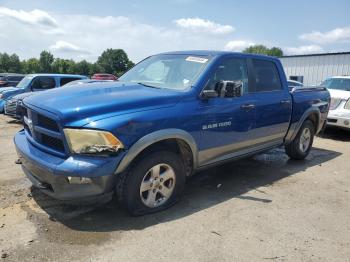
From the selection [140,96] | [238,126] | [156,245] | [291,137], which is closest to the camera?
[156,245]

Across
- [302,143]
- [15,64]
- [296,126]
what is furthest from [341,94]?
[15,64]

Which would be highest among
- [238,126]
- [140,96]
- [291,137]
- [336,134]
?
[140,96]

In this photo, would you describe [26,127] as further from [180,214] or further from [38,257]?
[180,214]

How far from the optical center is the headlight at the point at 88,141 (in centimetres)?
333

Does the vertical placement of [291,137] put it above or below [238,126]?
below

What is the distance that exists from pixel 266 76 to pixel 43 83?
9001 mm

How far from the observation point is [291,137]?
20.7 ft

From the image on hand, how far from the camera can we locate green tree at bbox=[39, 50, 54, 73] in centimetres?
7581

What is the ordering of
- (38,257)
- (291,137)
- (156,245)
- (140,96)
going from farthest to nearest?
(291,137) < (140,96) < (156,245) < (38,257)

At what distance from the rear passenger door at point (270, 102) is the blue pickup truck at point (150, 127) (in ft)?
0.07

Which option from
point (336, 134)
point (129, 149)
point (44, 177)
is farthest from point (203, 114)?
point (336, 134)

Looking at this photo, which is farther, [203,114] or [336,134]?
[336,134]

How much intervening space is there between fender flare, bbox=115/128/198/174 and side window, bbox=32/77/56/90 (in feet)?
31.0

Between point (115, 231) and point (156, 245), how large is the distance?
482 millimetres
